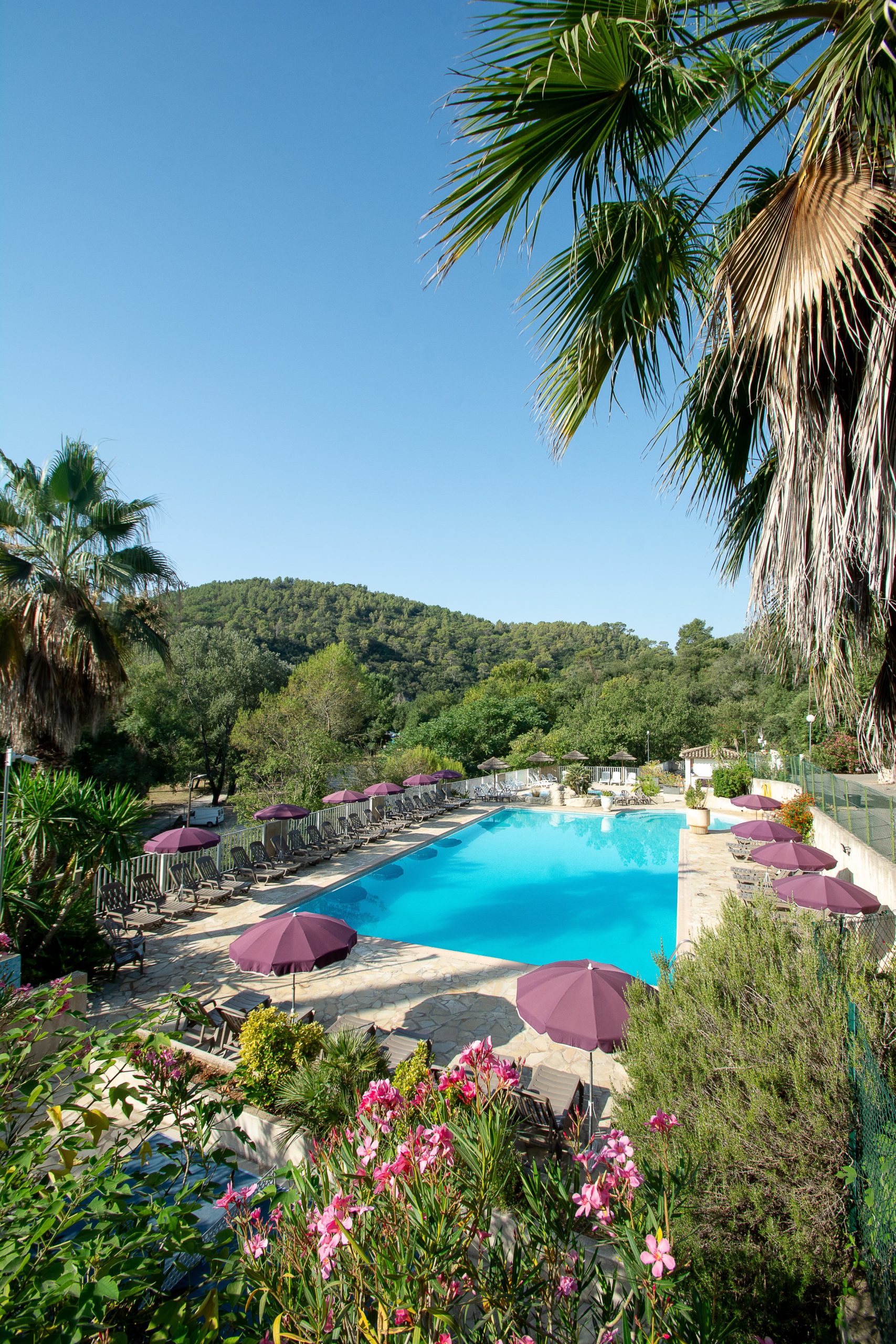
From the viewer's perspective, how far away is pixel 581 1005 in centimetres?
501

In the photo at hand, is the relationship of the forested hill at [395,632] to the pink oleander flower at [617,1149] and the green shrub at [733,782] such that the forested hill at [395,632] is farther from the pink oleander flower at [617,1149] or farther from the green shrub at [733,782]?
the pink oleander flower at [617,1149]

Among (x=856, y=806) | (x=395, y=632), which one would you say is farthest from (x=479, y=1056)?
(x=395, y=632)

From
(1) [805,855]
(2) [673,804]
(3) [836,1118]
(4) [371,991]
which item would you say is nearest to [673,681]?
(2) [673,804]

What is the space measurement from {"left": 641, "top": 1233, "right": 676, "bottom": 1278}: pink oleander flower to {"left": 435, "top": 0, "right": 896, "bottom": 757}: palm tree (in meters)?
1.98

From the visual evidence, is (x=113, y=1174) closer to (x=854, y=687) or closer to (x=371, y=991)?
(x=854, y=687)

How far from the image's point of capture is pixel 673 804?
24.5 metres

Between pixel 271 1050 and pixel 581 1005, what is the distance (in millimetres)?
2756

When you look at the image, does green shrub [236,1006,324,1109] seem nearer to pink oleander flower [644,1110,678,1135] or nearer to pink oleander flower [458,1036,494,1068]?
pink oleander flower [458,1036,494,1068]

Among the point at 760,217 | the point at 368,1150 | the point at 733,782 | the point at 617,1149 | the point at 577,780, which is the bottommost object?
the point at 577,780

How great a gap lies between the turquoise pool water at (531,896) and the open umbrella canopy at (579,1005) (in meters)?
3.89

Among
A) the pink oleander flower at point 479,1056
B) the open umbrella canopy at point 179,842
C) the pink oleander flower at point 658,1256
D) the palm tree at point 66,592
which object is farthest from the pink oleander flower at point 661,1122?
the open umbrella canopy at point 179,842

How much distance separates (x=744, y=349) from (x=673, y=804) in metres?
24.2

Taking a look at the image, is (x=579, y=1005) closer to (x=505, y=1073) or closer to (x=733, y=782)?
(x=505, y=1073)

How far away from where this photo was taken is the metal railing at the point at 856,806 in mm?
9797
